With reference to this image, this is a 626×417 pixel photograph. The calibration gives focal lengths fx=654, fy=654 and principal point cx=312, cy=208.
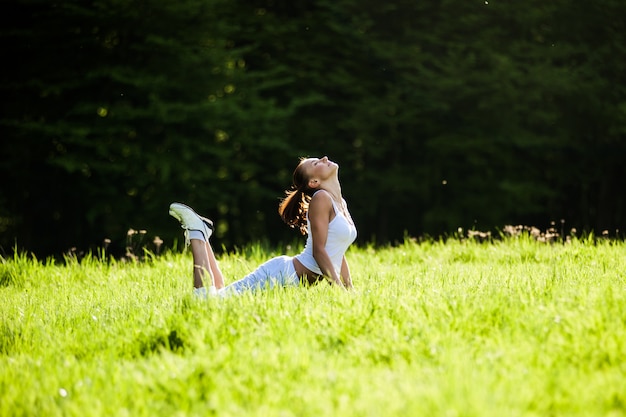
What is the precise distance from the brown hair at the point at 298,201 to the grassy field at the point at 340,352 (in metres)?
1.17

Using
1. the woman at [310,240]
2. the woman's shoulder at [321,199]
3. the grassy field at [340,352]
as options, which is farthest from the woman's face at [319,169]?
the grassy field at [340,352]

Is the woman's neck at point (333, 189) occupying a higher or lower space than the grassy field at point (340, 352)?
higher

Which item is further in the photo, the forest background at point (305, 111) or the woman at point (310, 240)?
A: the forest background at point (305, 111)

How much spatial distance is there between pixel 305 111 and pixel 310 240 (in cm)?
1101

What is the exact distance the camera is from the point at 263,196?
54.4 ft

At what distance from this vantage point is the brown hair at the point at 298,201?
18.5ft

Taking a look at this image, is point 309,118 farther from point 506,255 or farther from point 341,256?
point 341,256

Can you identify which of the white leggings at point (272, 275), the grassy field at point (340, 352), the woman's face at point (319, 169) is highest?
the woman's face at point (319, 169)

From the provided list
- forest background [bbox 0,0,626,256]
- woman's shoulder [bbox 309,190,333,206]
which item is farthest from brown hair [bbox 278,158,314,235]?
forest background [bbox 0,0,626,256]

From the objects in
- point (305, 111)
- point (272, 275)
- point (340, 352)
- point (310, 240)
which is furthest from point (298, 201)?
point (305, 111)

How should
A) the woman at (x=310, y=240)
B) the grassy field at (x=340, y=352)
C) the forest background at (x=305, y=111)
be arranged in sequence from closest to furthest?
1. the grassy field at (x=340, y=352)
2. the woman at (x=310, y=240)
3. the forest background at (x=305, y=111)

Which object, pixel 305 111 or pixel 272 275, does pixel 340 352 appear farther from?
pixel 305 111

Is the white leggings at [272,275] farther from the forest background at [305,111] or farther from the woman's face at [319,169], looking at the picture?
the forest background at [305,111]

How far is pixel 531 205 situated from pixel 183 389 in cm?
1310
